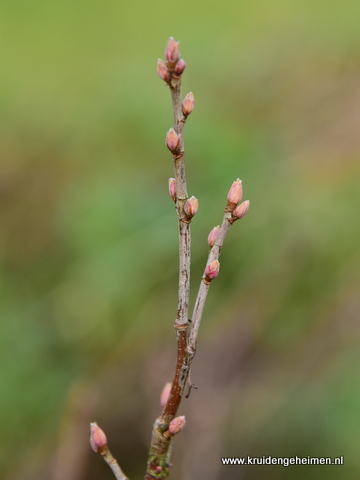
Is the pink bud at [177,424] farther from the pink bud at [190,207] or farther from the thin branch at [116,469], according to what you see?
the pink bud at [190,207]

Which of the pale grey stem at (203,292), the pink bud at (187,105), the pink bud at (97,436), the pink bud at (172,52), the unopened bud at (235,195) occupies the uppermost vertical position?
the pink bud at (172,52)

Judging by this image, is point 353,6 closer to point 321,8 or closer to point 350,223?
point 321,8

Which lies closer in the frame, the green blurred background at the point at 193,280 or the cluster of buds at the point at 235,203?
the cluster of buds at the point at 235,203

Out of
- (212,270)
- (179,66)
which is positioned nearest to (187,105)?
(179,66)

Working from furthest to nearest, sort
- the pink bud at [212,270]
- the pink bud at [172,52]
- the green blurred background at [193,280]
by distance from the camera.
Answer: the green blurred background at [193,280] → the pink bud at [212,270] → the pink bud at [172,52]

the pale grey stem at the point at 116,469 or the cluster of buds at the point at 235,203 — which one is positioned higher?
the cluster of buds at the point at 235,203

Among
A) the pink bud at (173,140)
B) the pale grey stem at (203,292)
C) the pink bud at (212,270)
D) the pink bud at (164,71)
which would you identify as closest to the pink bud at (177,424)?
the pale grey stem at (203,292)

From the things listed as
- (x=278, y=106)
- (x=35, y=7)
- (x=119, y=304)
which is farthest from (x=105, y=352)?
(x=35, y=7)
